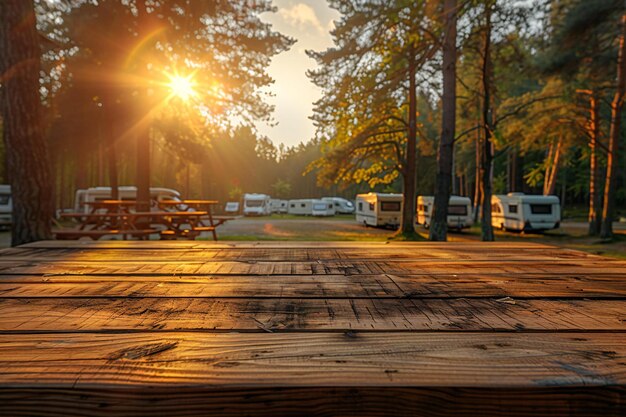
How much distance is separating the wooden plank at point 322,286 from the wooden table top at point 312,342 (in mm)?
12

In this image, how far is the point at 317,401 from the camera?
846 mm

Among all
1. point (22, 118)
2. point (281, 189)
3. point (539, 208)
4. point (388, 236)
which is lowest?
point (388, 236)

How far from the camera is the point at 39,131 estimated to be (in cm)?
548

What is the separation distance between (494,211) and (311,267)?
2528 centimetres

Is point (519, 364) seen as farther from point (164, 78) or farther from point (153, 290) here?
point (164, 78)

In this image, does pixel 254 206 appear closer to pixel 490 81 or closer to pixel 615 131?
pixel 490 81

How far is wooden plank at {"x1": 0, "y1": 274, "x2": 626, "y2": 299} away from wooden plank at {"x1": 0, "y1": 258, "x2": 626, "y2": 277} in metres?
0.13

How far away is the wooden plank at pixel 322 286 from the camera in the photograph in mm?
1701

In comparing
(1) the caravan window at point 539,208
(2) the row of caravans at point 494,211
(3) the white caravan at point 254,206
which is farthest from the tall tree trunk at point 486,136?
(3) the white caravan at point 254,206

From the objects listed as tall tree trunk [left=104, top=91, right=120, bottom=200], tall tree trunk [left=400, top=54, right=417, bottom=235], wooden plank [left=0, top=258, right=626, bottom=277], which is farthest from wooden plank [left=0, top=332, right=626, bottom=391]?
tall tree trunk [left=400, top=54, right=417, bottom=235]

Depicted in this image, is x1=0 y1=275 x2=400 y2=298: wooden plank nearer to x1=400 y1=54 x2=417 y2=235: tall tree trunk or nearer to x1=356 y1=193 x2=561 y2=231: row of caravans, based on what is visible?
x1=400 y1=54 x2=417 y2=235: tall tree trunk

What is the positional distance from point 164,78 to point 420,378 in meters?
13.6

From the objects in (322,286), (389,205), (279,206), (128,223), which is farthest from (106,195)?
(279,206)

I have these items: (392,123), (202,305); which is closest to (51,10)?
(392,123)
